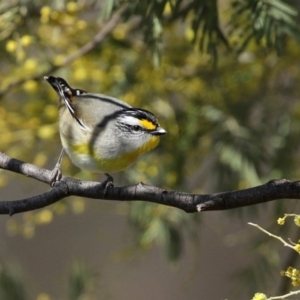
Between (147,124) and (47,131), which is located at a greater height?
(47,131)

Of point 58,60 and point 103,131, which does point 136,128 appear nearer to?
point 103,131

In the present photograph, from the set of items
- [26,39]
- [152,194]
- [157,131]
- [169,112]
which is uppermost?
[169,112]

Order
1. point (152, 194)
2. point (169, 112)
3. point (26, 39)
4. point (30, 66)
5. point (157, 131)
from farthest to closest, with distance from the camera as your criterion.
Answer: point (169, 112) → point (30, 66) → point (26, 39) → point (157, 131) → point (152, 194)

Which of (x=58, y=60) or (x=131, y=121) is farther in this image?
(x=58, y=60)

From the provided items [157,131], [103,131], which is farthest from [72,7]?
[157,131]

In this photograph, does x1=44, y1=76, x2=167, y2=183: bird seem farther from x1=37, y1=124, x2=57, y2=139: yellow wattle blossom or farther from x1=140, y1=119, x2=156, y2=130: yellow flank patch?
x1=37, y1=124, x2=57, y2=139: yellow wattle blossom

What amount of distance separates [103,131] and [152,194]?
42.0 inches

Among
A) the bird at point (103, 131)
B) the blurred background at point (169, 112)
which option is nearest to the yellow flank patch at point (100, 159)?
the bird at point (103, 131)

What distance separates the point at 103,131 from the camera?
288 centimetres

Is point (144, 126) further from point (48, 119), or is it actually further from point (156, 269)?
point (156, 269)

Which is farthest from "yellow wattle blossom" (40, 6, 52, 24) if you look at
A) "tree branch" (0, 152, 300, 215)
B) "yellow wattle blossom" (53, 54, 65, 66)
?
"tree branch" (0, 152, 300, 215)

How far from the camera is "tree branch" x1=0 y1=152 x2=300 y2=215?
5.45ft

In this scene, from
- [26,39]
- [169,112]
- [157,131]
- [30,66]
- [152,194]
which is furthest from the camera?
[169,112]

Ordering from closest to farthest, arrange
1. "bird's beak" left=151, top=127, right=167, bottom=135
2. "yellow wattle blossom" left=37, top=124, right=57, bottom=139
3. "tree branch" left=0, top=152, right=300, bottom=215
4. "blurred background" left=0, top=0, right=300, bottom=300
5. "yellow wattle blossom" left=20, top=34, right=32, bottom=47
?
"tree branch" left=0, top=152, right=300, bottom=215, "bird's beak" left=151, top=127, right=167, bottom=135, "yellow wattle blossom" left=20, top=34, right=32, bottom=47, "blurred background" left=0, top=0, right=300, bottom=300, "yellow wattle blossom" left=37, top=124, right=57, bottom=139
